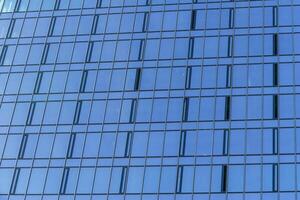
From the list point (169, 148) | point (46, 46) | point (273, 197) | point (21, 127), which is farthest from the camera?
point (46, 46)

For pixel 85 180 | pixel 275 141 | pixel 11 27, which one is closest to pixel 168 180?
pixel 85 180

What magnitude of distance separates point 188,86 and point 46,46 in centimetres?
1692

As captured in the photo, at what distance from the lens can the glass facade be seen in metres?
61.8

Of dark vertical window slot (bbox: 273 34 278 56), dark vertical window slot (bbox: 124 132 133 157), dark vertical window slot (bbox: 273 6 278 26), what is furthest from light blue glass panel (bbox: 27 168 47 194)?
dark vertical window slot (bbox: 273 6 278 26)

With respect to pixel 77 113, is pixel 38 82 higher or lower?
higher

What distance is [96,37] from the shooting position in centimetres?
7269

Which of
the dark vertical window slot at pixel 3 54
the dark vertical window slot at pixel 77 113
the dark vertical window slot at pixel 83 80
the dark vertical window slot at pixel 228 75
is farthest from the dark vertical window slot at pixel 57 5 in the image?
the dark vertical window slot at pixel 228 75

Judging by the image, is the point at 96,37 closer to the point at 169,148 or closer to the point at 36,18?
the point at 36,18

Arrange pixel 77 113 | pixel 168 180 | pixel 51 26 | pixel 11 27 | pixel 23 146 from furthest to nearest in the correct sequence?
pixel 11 27 < pixel 51 26 < pixel 77 113 < pixel 23 146 < pixel 168 180

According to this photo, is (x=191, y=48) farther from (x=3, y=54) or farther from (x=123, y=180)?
(x=3, y=54)

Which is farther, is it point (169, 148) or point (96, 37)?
point (96, 37)

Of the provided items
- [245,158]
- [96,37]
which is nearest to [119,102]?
[96,37]

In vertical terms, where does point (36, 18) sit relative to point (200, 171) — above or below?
above

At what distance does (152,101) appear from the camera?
6688 cm
